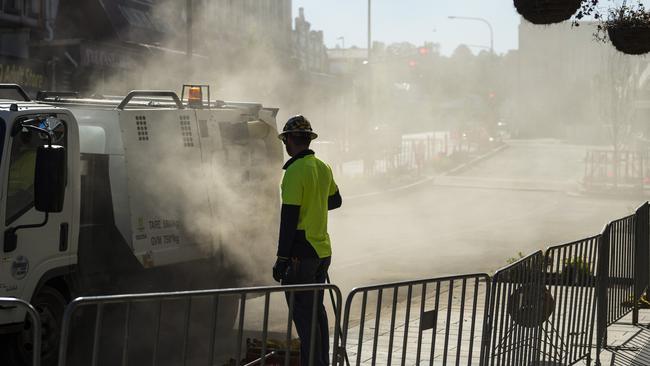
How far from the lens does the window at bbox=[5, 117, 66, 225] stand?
7727 millimetres

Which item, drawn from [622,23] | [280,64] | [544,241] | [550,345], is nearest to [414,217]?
[544,241]

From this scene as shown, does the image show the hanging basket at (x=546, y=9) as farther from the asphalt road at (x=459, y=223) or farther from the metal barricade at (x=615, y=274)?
the asphalt road at (x=459, y=223)

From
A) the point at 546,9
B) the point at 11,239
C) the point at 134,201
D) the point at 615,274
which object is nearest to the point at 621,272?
the point at 615,274

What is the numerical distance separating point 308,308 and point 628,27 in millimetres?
4242

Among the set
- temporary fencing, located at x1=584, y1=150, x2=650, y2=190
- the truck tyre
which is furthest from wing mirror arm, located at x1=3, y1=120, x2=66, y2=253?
temporary fencing, located at x1=584, y1=150, x2=650, y2=190

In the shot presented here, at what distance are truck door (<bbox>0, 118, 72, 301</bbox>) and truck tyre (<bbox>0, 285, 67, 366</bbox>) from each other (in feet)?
0.74

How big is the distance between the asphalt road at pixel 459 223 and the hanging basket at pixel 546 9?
17.6 ft

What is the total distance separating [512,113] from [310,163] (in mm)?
109204

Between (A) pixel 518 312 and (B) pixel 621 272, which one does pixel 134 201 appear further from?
(B) pixel 621 272

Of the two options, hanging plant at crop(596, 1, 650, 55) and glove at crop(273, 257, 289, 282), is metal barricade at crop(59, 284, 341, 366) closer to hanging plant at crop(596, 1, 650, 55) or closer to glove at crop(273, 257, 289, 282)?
glove at crop(273, 257, 289, 282)

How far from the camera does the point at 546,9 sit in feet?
28.8

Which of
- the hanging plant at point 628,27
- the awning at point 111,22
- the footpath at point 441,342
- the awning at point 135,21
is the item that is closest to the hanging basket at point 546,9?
the hanging plant at point 628,27

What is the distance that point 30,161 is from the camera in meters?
7.98

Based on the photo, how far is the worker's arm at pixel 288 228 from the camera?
7.09 metres
